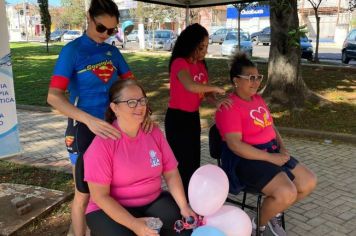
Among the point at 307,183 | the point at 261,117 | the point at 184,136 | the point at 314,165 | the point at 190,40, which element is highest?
the point at 190,40

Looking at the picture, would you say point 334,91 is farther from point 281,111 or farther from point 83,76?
point 83,76

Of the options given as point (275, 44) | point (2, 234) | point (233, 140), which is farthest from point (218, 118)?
point (275, 44)

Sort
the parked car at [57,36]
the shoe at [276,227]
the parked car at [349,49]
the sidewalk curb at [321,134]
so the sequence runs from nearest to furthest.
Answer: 1. the shoe at [276,227]
2. the sidewalk curb at [321,134]
3. the parked car at [349,49]
4. the parked car at [57,36]

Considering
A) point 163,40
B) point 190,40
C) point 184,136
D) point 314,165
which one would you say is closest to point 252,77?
point 190,40

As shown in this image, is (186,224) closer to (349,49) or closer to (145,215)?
(145,215)

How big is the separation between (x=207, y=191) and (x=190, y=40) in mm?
1500

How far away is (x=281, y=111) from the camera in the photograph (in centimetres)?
715

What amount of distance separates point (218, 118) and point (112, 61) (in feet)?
3.03

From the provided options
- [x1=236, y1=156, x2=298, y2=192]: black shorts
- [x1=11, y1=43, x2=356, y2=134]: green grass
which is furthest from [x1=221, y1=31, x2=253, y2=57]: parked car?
[x1=236, y1=156, x2=298, y2=192]: black shorts

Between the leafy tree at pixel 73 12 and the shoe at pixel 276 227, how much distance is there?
169 feet

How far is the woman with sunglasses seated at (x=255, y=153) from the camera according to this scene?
9.11ft

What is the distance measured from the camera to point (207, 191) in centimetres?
226

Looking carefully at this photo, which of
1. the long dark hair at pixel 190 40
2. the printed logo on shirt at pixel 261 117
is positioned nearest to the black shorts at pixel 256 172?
the printed logo on shirt at pixel 261 117

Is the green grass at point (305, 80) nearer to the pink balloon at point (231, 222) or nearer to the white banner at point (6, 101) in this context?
the white banner at point (6, 101)
